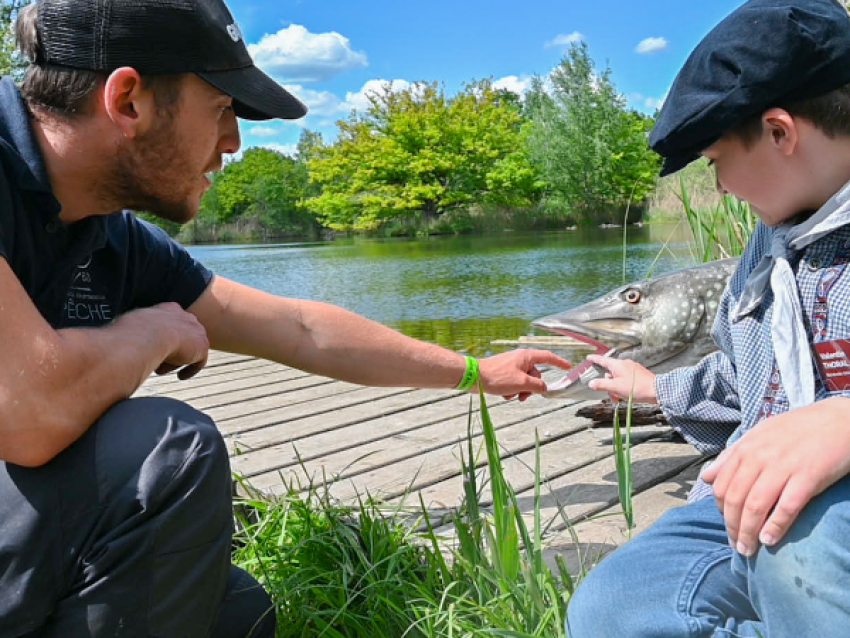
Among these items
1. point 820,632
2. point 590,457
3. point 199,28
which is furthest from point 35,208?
point 590,457

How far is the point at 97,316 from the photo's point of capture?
72.6 inches

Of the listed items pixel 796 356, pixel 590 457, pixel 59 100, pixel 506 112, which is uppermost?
pixel 506 112

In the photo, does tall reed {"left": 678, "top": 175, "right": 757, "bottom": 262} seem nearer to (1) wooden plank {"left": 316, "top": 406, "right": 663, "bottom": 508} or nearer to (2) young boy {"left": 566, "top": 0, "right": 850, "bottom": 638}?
(1) wooden plank {"left": 316, "top": 406, "right": 663, "bottom": 508}

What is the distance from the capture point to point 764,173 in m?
1.45

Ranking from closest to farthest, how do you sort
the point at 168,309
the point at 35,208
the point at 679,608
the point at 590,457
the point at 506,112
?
the point at 679,608
the point at 35,208
the point at 168,309
the point at 590,457
the point at 506,112

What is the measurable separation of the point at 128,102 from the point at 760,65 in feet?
3.98

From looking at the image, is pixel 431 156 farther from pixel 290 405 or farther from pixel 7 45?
pixel 290 405

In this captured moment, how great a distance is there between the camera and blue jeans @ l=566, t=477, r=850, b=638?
3.67 feet

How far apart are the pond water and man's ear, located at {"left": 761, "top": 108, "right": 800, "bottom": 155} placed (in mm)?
4238

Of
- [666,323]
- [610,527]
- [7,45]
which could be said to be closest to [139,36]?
[610,527]

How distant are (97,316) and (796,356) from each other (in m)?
1.48

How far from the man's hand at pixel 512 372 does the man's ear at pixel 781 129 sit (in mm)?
1053

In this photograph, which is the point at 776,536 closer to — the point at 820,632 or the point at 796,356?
the point at 820,632

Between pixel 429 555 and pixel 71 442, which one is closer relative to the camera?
pixel 71 442
